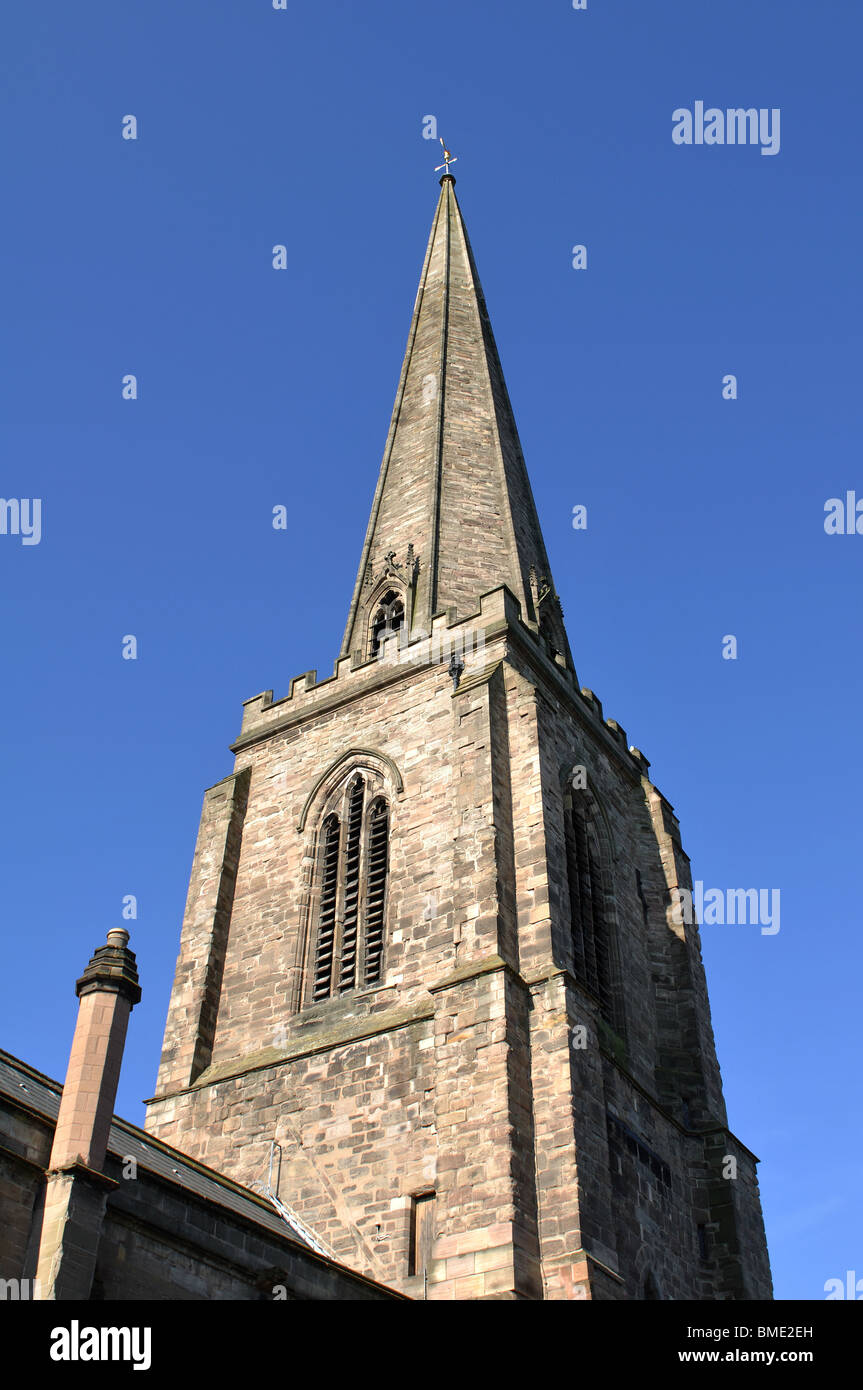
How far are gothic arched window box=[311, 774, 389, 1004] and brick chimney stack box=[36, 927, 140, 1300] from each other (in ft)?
28.2

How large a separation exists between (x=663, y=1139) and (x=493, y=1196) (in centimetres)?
526

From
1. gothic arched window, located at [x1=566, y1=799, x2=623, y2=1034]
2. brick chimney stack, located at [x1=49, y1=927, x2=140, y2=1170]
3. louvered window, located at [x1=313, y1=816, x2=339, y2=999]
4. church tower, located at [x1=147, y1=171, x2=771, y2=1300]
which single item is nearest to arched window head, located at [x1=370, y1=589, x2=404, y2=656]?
church tower, located at [x1=147, y1=171, x2=771, y2=1300]

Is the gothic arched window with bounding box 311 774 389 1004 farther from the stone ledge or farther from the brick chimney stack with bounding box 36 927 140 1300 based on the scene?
the brick chimney stack with bounding box 36 927 140 1300

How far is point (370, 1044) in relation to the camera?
18797mm

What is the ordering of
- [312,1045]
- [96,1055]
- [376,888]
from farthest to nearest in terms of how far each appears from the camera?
1. [376,888]
2. [312,1045]
3. [96,1055]

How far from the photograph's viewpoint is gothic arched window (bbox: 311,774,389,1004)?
67.6ft

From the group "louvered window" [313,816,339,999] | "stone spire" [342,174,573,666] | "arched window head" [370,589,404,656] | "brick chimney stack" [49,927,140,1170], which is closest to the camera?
"brick chimney stack" [49,927,140,1170]

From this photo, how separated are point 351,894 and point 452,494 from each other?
35.4 ft

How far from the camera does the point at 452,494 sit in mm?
28984

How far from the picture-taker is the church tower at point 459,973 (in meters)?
16.5

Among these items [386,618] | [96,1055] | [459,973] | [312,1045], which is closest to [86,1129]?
[96,1055]

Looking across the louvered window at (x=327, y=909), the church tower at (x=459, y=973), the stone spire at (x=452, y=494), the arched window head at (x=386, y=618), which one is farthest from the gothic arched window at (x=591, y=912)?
the arched window head at (x=386, y=618)

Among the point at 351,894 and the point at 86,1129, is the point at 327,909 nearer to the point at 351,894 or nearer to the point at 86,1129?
the point at 351,894

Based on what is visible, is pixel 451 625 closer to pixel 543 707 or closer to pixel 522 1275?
pixel 543 707
